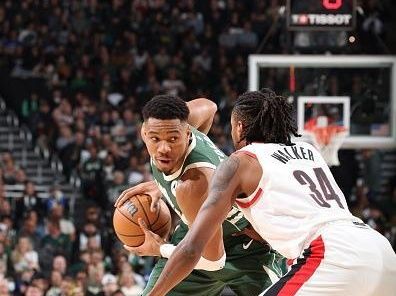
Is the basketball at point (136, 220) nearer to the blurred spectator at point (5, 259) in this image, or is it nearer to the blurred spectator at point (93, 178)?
the blurred spectator at point (5, 259)

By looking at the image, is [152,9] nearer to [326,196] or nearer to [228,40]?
[228,40]

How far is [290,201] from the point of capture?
151 inches

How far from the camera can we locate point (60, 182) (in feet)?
48.6

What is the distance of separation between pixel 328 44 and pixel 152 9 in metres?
8.05

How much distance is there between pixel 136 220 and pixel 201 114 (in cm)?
87

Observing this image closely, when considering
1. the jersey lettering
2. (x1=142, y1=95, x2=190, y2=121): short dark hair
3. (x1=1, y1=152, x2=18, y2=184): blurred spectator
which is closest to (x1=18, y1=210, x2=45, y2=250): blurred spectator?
(x1=1, y1=152, x2=18, y2=184): blurred spectator

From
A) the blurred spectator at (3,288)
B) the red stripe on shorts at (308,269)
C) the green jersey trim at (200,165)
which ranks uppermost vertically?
the green jersey trim at (200,165)

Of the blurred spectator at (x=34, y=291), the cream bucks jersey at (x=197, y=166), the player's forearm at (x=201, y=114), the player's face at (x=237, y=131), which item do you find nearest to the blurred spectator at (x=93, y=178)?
the blurred spectator at (x=34, y=291)

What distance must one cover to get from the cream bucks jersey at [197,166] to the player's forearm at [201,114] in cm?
33

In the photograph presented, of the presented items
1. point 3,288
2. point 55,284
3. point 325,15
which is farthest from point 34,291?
point 325,15

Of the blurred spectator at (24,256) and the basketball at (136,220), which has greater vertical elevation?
the basketball at (136,220)

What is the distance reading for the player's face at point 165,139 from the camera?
4.75 m

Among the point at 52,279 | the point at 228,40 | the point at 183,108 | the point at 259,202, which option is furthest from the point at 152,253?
the point at 228,40

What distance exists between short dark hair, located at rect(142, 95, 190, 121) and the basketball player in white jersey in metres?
0.84
